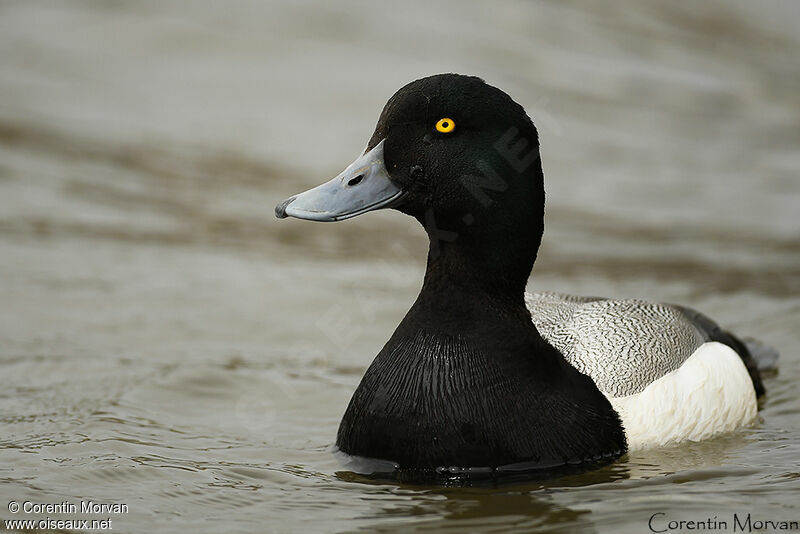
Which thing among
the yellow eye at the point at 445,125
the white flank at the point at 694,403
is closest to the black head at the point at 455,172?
the yellow eye at the point at 445,125

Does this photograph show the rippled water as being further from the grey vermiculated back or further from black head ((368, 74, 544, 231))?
black head ((368, 74, 544, 231))

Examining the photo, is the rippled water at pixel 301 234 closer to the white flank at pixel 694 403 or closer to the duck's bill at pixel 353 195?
the white flank at pixel 694 403

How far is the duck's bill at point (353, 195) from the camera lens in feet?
16.4

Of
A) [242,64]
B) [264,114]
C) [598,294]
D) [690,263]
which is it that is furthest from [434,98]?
[242,64]

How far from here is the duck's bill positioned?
16.4 feet

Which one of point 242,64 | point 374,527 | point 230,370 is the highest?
point 242,64

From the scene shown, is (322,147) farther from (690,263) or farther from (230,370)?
(230,370)

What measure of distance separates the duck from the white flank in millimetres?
206

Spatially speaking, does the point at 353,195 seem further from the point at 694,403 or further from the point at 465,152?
the point at 694,403

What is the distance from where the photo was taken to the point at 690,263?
9906 millimetres

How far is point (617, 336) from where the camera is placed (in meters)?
5.95

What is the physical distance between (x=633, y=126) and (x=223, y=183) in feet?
14.0

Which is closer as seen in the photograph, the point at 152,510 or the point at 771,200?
the point at 152,510

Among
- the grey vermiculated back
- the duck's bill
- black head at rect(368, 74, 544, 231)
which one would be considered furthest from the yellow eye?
the grey vermiculated back
